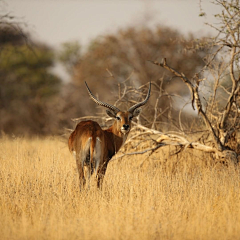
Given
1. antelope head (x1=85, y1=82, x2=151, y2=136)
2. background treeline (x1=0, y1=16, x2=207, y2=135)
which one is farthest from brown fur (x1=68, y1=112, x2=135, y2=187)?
background treeline (x1=0, y1=16, x2=207, y2=135)

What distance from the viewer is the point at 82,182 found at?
6246 millimetres

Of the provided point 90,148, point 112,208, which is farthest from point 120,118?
point 112,208

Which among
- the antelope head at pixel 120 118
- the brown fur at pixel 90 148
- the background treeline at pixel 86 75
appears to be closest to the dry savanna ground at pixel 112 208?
the brown fur at pixel 90 148

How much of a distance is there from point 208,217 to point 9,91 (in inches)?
823

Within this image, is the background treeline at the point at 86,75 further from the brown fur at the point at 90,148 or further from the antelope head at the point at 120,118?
the brown fur at the point at 90,148

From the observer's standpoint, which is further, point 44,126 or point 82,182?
point 44,126

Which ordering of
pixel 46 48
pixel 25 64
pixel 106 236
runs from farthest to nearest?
pixel 46 48
pixel 25 64
pixel 106 236

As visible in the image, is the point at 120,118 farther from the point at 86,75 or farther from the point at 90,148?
the point at 86,75

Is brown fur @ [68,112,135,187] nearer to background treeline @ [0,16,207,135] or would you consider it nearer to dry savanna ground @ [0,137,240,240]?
dry savanna ground @ [0,137,240,240]

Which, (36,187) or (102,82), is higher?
(102,82)

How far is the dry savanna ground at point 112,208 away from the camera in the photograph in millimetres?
4371

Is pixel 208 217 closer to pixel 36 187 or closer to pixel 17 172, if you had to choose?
pixel 36 187

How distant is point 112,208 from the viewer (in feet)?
17.2

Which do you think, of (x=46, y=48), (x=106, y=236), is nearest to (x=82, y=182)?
(x=106, y=236)
